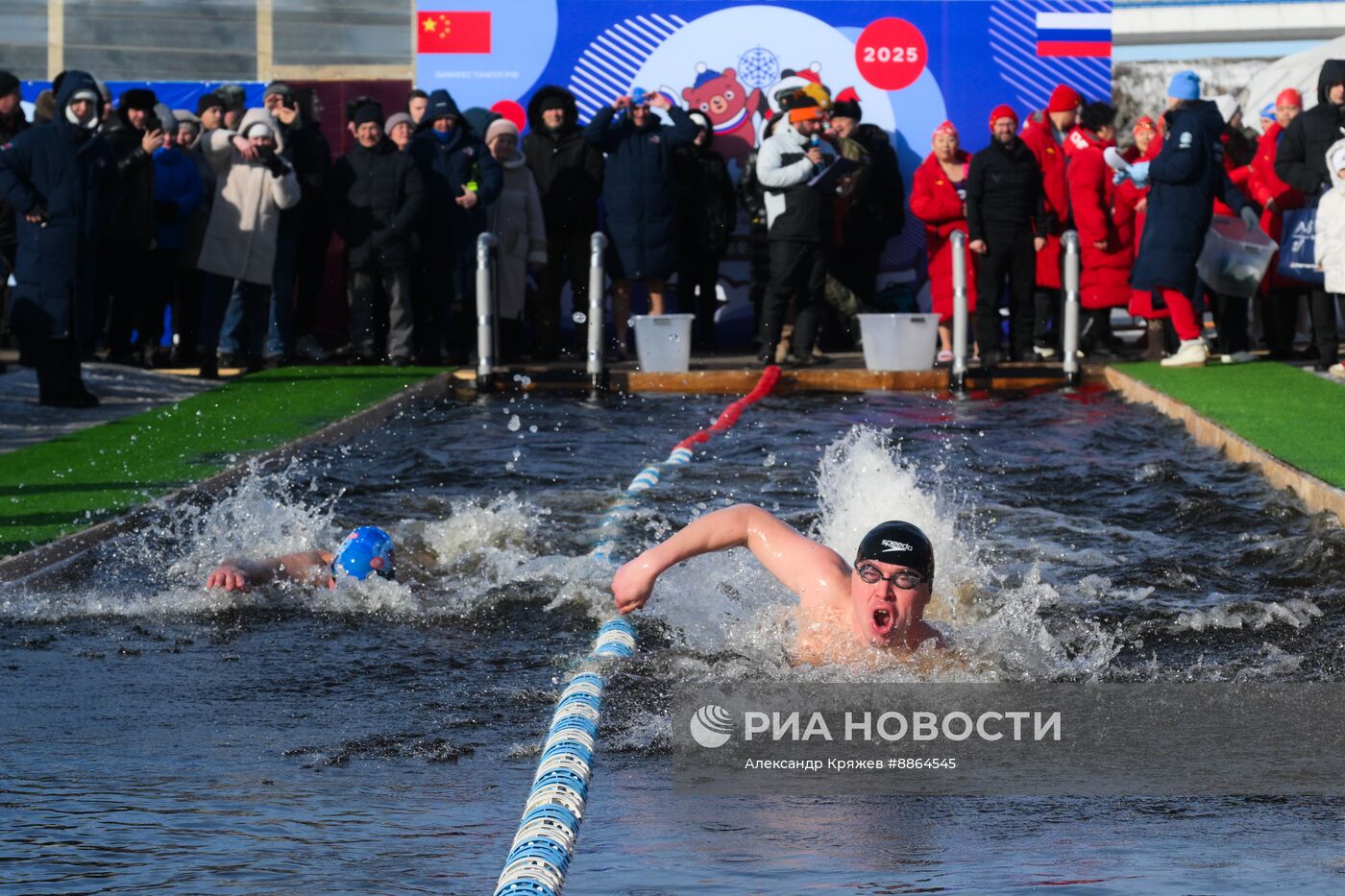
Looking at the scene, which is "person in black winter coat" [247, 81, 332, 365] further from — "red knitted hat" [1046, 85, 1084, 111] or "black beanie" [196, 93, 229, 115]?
"red knitted hat" [1046, 85, 1084, 111]

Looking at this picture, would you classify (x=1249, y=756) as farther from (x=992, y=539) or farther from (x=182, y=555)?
(x=182, y=555)

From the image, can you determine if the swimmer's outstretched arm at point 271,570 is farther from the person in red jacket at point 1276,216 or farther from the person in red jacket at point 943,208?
the person in red jacket at point 1276,216

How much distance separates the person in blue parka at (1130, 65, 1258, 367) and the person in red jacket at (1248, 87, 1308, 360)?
101 centimetres

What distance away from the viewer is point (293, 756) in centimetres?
626

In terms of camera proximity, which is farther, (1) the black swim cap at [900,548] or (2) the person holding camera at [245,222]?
(2) the person holding camera at [245,222]

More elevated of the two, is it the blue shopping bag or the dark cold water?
the blue shopping bag

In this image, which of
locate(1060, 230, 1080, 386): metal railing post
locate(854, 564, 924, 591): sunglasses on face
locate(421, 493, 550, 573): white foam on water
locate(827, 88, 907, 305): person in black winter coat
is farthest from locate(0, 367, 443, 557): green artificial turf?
locate(1060, 230, 1080, 386): metal railing post

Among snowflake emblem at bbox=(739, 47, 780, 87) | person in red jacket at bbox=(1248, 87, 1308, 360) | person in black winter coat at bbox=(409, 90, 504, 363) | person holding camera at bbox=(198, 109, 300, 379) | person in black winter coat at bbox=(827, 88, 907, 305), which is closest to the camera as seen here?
person holding camera at bbox=(198, 109, 300, 379)

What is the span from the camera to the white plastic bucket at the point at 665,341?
18.5m

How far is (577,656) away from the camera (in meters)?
7.88

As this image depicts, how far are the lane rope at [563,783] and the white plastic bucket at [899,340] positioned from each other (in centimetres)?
1027

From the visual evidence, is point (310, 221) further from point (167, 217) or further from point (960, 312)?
point (960, 312)

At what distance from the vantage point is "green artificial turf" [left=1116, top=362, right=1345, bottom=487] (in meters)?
12.7

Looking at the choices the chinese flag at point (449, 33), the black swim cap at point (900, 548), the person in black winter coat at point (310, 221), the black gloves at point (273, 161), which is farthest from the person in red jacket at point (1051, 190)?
the black swim cap at point (900, 548)
